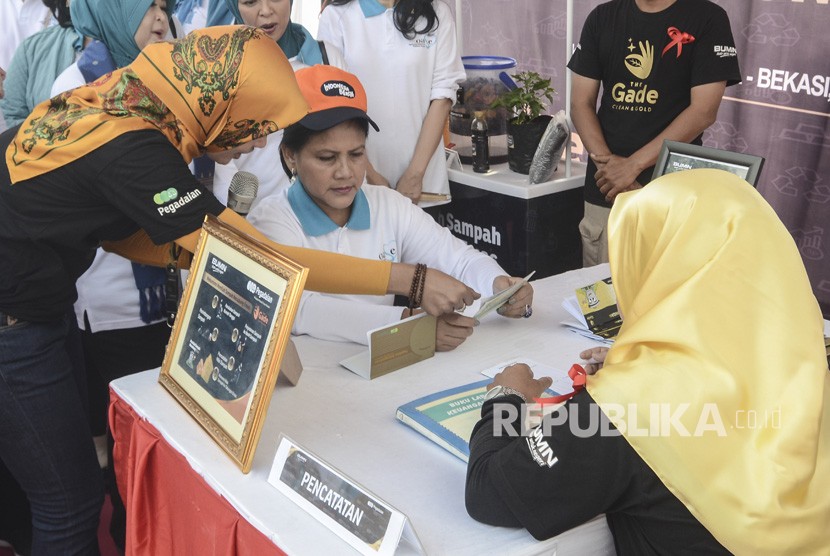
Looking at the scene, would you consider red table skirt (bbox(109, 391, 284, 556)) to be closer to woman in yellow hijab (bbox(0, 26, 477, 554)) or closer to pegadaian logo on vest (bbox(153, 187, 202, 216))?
woman in yellow hijab (bbox(0, 26, 477, 554))

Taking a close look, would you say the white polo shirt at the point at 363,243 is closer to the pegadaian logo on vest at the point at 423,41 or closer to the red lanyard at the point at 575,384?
the red lanyard at the point at 575,384

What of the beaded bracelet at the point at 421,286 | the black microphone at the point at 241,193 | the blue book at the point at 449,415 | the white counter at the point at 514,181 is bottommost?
the white counter at the point at 514,181

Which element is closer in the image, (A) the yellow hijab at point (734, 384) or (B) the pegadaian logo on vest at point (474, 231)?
(A) the yellow hijab at point (734, 384)

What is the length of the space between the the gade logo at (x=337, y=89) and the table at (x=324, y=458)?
63 centimetres

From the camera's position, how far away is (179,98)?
167 centimetres

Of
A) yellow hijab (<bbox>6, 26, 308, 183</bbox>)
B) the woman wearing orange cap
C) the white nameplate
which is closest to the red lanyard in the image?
the white nameplate

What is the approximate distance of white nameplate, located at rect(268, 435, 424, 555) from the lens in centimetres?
119

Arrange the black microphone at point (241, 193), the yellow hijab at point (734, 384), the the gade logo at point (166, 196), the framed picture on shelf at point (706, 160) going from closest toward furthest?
the yellow hijab at point (734, 384)
the the gade logo at point (166, 196)
the framed picture on shelf at point (706, 160)
the black microphone at point (241, 193)

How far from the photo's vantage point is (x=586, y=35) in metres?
3.15

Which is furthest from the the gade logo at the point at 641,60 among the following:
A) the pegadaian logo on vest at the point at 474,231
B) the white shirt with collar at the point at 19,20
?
the white shirt with collar at the point at 19,20

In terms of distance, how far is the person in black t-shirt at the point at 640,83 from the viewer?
9.56 feet

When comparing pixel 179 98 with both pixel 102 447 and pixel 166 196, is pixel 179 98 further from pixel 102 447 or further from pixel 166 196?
pixel 102 447

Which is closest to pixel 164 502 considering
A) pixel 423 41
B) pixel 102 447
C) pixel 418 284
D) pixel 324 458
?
pixel 324 458

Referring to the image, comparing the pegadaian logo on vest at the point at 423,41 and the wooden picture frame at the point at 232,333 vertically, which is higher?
the pegadaian logo on vest at the point at 423,41
